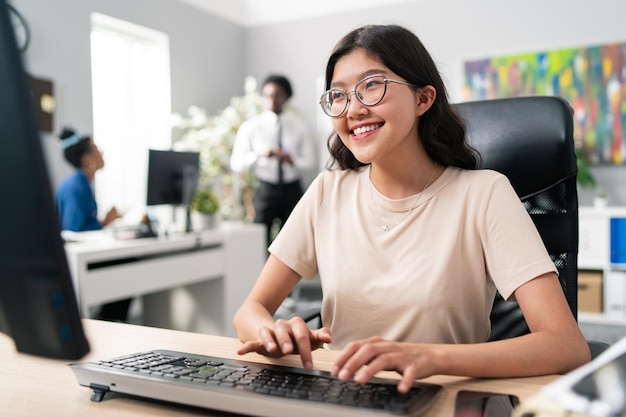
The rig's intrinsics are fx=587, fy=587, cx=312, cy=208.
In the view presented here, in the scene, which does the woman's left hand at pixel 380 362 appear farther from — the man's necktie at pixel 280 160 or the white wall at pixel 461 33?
the man's necktie at pixel 280 160

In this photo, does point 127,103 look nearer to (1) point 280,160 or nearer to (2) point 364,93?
(1) point 280,160

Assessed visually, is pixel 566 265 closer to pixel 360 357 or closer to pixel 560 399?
pixel 360 357

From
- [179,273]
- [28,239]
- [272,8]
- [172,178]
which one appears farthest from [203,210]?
[28,239]

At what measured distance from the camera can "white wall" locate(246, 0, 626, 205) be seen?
177 inches

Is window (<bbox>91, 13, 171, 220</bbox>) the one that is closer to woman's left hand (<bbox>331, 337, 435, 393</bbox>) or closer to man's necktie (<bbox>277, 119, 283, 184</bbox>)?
man's necktie (<bbox>277, 119, 283, 184</bbox>)

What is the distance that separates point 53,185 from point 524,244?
2.78 feet

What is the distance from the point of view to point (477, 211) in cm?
115

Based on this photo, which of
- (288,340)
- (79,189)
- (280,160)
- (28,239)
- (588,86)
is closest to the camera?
(28,239)

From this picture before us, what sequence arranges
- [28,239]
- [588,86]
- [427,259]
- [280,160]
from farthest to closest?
1. [280,160]
2. [588,86]
3. [427,259]
4. [28,239]

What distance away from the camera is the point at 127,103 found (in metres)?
4.64

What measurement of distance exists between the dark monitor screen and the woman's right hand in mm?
2354

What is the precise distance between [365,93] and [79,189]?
7.95 feet

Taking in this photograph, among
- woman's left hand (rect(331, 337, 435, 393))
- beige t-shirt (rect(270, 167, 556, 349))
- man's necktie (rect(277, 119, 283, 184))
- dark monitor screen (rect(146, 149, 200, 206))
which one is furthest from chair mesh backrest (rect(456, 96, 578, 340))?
man's necktie (rect(277, 119, 283, 184))

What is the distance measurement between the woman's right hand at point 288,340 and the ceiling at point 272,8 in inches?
187
